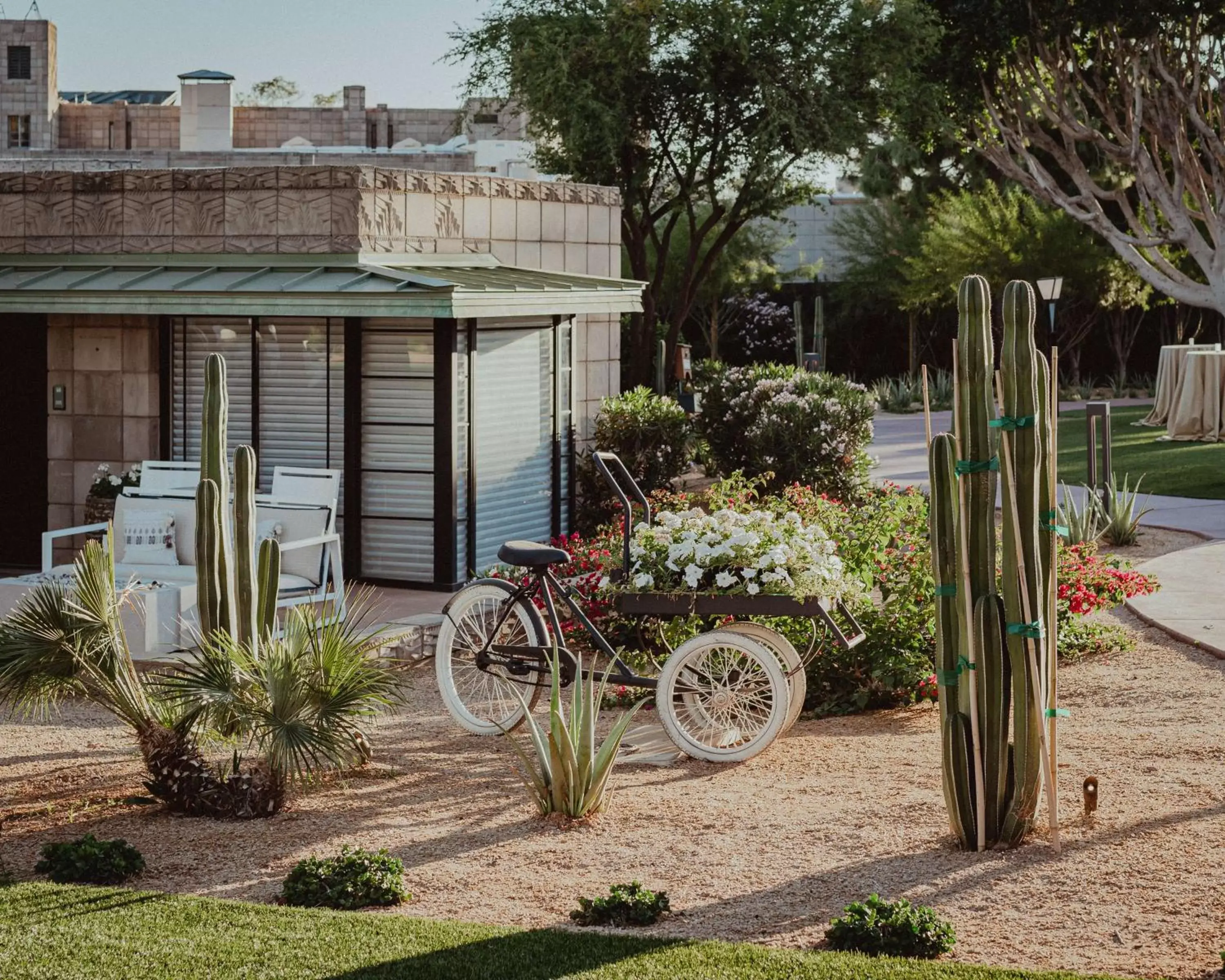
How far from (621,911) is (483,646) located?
9.36 feet

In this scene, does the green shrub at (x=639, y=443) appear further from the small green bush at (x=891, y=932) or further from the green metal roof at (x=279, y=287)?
the small green bush at (x=891, y=932)

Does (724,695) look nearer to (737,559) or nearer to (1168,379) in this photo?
(737,559)

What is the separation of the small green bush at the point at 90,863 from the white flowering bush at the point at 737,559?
2705 millimetres

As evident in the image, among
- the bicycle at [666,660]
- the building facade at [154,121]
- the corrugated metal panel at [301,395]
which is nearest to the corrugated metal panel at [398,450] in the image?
the corrugated metal panel at [301,395]

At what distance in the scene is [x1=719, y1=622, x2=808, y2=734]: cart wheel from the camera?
7503 mm

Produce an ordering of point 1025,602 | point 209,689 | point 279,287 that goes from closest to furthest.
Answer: point 1025,602, point 209,689, point 279,287

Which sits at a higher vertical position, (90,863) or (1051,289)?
(1051,289)

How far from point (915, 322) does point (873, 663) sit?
1114 inches

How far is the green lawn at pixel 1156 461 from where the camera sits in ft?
59.9

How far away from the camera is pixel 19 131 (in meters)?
49.3

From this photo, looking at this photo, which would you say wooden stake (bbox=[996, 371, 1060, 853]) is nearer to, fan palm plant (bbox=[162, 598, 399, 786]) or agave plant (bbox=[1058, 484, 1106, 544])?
fan palm plant (bbox=[162, 598, 399, 786])

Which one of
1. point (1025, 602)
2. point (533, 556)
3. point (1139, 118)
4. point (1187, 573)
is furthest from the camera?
point (1139, 118)

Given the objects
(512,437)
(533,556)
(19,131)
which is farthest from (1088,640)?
(19,131)

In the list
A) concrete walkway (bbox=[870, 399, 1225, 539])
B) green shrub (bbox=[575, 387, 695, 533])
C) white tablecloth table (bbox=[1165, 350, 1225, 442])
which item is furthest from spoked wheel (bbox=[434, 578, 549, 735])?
white tablecloth table (bbox=[1165, 350, 1225, 442])
